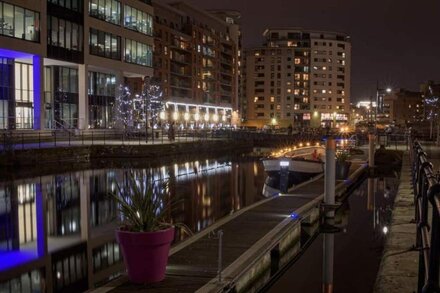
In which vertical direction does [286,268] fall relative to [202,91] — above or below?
below

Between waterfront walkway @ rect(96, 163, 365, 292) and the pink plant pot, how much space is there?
0.63 feet

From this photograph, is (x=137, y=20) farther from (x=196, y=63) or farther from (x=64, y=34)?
(x=196, y=63)

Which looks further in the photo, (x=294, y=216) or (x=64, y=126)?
(x=64, y=126)

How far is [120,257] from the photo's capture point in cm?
1469

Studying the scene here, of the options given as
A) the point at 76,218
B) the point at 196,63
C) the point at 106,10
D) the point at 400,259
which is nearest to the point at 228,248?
the point at 400,259

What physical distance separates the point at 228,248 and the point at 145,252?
3.89 meters

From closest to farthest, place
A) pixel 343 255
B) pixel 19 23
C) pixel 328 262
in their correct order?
1. pixel 328 262
2. pixel 343 255
3. pixel 19 23

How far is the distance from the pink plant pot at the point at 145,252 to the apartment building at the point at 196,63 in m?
103

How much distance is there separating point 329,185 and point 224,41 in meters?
142

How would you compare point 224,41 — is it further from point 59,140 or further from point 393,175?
point 393,175

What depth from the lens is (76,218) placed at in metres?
20.9

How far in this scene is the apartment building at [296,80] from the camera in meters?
182

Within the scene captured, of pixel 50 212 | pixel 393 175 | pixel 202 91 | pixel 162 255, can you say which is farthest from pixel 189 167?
pixel 202 91

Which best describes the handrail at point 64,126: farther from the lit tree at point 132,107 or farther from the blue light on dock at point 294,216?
the blue light on dock at point 294,216
